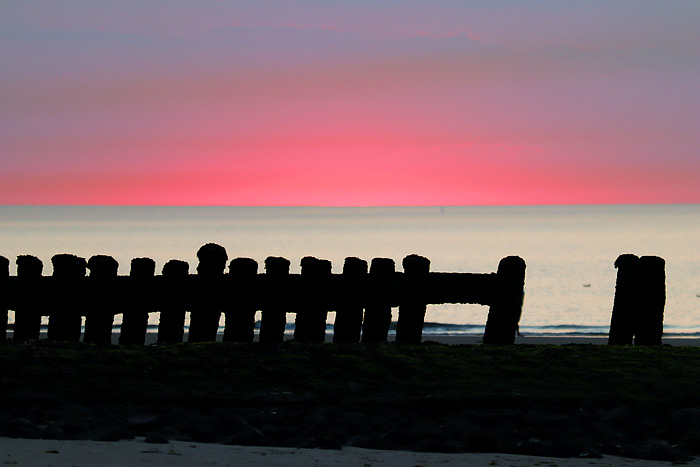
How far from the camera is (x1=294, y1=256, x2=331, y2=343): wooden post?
28.7 feet

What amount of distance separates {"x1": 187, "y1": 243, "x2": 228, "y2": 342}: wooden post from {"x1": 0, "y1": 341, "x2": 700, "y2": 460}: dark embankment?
2.54ft

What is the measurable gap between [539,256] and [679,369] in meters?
83.0

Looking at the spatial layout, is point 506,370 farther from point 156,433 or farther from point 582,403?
point 156,433

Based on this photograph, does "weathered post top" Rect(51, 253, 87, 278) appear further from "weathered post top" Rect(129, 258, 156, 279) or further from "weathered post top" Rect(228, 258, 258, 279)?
"weathered post top" Rect(228, 258, 258, 279)

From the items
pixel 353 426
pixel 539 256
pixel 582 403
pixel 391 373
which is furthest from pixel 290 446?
pixel 539 256

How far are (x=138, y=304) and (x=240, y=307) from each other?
1034 millimetres

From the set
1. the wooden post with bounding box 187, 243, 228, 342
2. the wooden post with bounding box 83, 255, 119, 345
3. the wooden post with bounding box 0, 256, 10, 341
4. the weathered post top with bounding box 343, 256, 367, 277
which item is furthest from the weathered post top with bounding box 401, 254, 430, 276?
the wooden post with bounding box 0, 256, 10, 341

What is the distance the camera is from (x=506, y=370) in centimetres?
771

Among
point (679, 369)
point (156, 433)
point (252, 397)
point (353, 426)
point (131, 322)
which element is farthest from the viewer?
point (131, 322)

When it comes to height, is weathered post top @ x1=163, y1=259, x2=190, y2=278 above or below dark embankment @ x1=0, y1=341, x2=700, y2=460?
above

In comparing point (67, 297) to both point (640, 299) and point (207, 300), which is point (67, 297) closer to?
point (207, 300)

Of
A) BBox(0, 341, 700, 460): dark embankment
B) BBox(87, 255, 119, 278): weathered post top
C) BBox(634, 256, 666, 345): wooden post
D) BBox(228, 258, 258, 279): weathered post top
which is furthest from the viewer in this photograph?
BBox(634, 256, 666, 345): wooden post

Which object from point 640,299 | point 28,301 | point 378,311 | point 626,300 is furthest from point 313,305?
point 640,299

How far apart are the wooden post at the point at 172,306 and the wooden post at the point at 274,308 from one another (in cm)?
83
